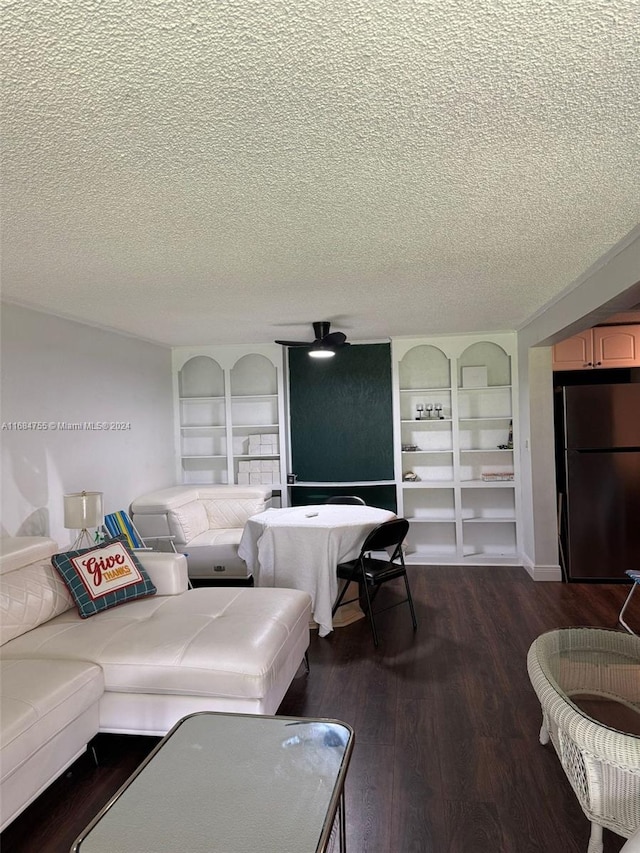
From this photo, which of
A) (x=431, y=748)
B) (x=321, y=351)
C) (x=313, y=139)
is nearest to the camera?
(x=313, y=139)

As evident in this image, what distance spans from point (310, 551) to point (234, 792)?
90.6 inches

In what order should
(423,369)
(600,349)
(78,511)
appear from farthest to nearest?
(423,369), (600,349), (78,511)

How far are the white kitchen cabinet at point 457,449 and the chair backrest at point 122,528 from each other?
8.68ft

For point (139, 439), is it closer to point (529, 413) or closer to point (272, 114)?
point (529, 413)

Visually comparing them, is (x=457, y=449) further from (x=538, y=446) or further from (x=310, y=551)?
(x=310, y=551)

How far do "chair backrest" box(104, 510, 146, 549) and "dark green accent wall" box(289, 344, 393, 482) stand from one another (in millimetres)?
2043

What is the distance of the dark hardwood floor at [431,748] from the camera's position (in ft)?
6.57

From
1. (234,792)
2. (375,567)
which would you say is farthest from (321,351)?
(234,792)

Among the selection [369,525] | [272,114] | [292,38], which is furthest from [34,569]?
[292,38]

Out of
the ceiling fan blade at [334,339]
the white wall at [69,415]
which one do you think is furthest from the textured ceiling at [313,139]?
the ceiling fan blade at [334,339]

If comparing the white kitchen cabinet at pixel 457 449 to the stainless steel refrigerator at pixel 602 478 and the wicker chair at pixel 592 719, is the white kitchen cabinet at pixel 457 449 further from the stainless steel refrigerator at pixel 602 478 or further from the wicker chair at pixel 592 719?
the wicker chair at pixel 592 719

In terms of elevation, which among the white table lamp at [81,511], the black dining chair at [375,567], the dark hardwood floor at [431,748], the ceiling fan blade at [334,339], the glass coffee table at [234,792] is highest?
the ceiling fan blade at [334,339]

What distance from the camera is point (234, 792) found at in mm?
1686

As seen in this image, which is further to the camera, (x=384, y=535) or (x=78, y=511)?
(x=384, y=535)
